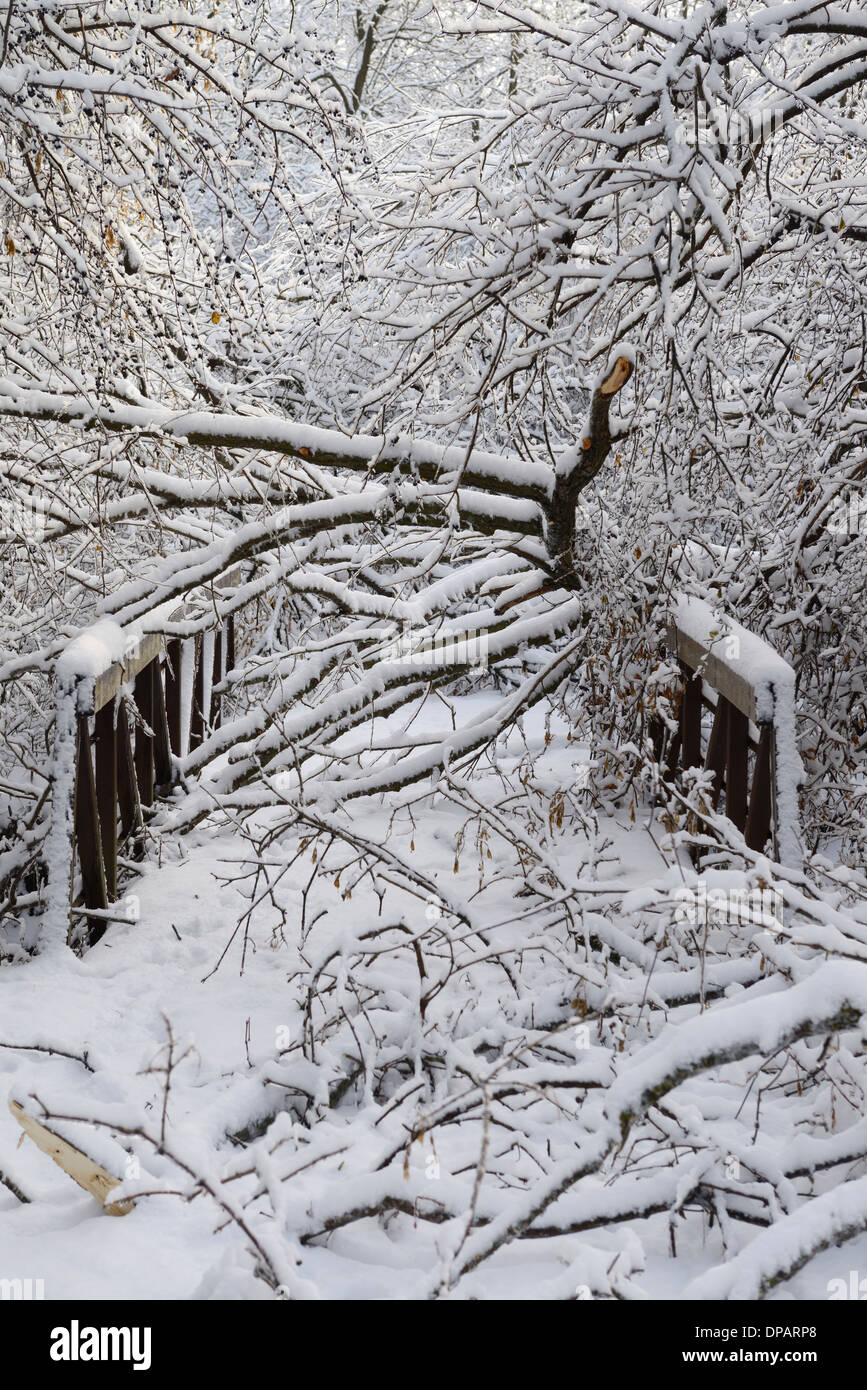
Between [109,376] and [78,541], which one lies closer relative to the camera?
[109,376]

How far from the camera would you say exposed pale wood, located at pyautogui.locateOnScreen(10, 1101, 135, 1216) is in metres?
2.62

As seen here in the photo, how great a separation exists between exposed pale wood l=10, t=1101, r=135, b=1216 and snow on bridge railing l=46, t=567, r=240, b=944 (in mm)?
1895

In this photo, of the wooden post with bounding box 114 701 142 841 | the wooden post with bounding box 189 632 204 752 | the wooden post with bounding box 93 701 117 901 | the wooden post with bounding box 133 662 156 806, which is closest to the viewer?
the wooden post with bounding box 93 701 117 901

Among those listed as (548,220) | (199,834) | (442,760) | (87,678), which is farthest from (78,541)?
(548,220)

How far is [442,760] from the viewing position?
524cm

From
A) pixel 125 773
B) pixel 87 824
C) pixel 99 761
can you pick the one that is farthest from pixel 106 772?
pixel 125 773

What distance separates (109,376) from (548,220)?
1.78 metres

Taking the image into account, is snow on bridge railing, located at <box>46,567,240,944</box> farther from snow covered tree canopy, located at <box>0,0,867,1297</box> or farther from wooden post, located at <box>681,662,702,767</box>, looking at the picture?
wooden post, located at <box>681,662,702,767</box>

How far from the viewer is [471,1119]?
2451 millimetres

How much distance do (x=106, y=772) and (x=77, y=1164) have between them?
243cm

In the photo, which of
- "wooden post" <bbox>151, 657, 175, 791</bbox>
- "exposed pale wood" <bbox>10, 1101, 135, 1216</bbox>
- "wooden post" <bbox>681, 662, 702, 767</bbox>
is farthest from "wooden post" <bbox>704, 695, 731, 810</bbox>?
"wooden post" <bbox>151, 657, 175, 791</bbox>

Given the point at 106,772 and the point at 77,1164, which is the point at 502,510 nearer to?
the point at 106,772
